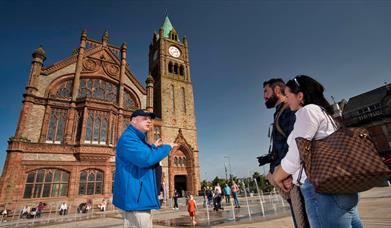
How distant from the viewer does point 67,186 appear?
64.6ft

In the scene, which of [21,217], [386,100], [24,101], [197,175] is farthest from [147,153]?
[386,100]

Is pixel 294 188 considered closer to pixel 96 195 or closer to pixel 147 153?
pixel 147 153

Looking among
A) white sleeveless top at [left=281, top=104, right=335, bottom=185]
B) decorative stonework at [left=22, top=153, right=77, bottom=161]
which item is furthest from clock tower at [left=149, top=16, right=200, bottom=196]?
white sleeveless top at [left=281, top=104, right=335, bottom=185]

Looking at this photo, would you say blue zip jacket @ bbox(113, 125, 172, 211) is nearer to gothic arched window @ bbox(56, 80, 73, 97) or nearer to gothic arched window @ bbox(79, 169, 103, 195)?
gothic arched window @ bbox(79, 169, 103, 195)

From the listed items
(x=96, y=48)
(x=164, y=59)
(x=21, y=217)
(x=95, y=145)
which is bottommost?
(x=21, y=217)

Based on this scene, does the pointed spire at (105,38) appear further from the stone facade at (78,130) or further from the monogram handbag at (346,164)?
the monogram handbag at (346,164)

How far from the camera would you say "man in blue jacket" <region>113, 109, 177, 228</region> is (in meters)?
2.32

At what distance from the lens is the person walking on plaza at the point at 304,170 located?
5.07 ft

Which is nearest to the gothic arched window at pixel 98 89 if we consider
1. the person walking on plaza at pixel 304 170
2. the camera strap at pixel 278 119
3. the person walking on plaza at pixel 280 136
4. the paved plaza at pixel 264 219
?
the paved plaza at pixel 264 219

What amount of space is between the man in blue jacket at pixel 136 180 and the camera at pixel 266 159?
47.9 inches

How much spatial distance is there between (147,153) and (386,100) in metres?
37.4

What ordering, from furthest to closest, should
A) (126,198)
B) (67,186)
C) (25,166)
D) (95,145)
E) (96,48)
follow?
(96,48), (95,145), (67,186), (25,166), (126,198)

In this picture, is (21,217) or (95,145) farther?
(95,145)

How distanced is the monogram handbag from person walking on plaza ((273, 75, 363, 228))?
136 mm
